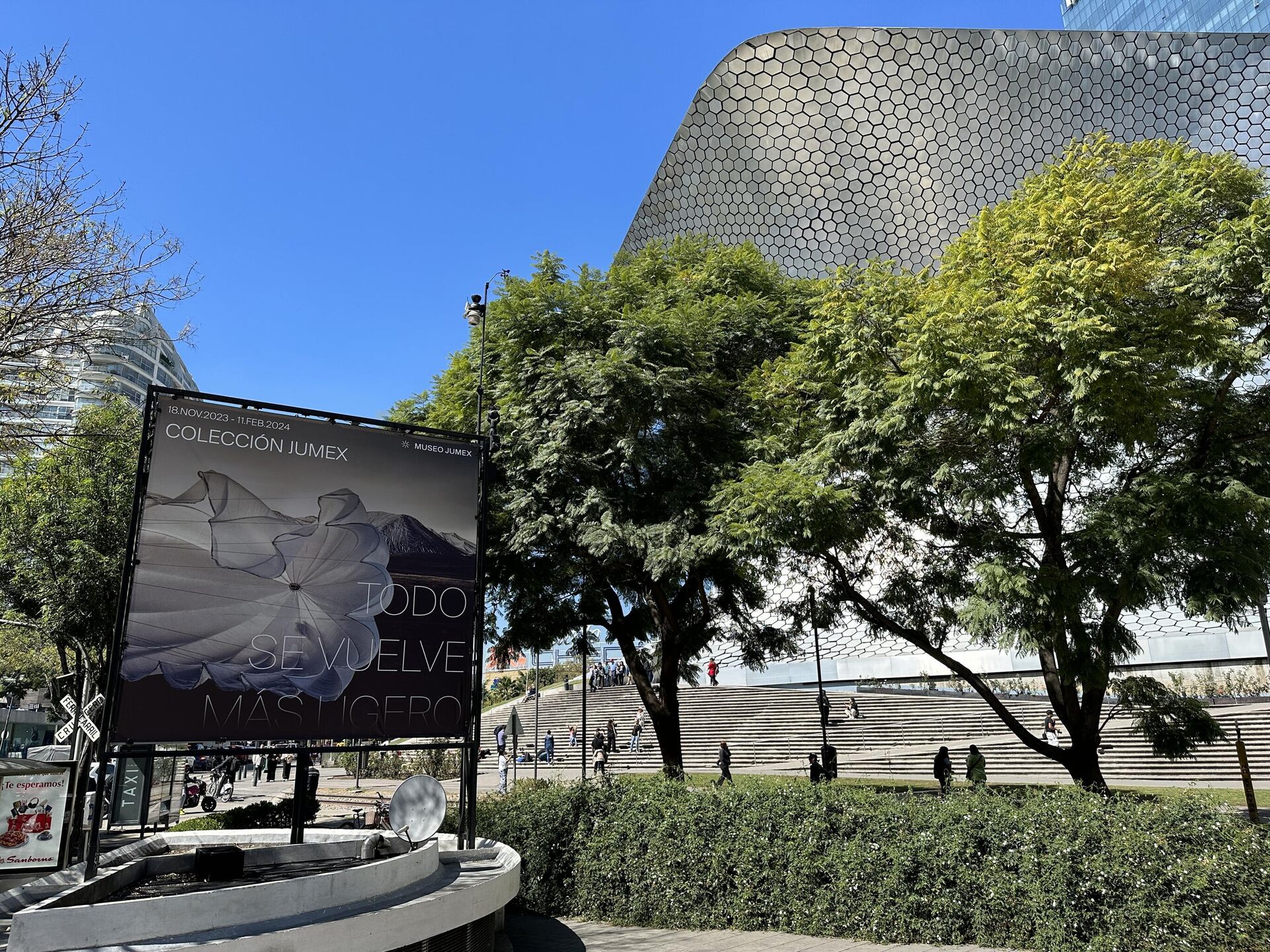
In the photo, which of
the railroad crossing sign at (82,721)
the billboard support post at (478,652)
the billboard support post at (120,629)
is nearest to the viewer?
the billboard support post at (120,629)

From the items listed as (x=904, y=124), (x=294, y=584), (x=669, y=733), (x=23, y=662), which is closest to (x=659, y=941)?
(x=294, y=584)

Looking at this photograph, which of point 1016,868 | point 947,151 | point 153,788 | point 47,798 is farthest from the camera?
point 947,151

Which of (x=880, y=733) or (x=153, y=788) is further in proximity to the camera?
(x=880, y=733)

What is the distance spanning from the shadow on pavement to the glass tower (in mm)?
88891

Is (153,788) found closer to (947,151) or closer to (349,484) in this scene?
(349,484)

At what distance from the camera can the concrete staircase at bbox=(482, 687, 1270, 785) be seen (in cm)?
2383

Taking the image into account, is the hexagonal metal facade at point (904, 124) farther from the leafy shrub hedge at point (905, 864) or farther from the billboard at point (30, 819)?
the billboard at point (30, 819)

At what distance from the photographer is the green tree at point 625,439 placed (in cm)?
1378

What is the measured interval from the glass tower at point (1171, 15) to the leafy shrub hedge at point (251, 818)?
88728mm

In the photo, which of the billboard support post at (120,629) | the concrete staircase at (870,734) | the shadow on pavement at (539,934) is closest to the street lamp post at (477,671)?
the shadow on pavement at (539,934)

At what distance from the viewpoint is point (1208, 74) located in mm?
42938

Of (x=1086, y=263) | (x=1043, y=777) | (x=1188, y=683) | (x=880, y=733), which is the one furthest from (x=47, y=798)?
(x=1188, y=683)

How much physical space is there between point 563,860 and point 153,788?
44.9 feet

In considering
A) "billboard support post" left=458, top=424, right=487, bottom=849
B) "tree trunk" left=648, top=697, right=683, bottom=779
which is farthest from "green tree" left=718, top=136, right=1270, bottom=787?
"tree trunk" left=648, top=697, right=683, bottom=779
